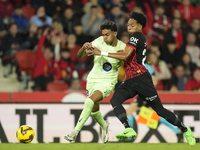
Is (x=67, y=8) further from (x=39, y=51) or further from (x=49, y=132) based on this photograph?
(x=49, y=132)

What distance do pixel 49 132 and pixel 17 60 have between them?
2.59 meters

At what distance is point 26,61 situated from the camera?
9562 millimetres

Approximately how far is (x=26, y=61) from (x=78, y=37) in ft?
5.44

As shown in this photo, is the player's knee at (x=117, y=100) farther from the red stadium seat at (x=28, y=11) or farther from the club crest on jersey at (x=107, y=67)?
the red stadium seat at (x=28, y=11)

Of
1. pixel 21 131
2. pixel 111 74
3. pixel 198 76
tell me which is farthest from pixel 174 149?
pixel 198 76

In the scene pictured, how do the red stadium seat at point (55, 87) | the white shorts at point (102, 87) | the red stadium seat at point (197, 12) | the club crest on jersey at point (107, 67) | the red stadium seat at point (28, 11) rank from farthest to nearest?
the red stadium seat at point (197, 12)
the red stadium seat at point (28, 11)
the red stadium seat at point (55, 87)
the club crest on jersey at point (107, 67)
the white shorts at point (102, 87)

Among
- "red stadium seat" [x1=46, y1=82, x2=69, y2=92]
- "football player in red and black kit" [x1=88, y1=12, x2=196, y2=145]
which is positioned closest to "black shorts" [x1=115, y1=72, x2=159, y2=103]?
"football player in red and black kit" [x1=88, y1=12, x2=196, y2=145]

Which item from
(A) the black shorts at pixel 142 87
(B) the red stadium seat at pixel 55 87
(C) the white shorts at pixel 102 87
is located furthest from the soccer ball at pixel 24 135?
(B) the red stadium seat at pixel 55 87

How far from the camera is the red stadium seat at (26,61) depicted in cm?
955

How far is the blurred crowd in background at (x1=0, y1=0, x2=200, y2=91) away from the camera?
9.58 meters

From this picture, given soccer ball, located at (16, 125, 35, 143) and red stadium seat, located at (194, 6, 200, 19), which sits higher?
red stadium seat, located at (194, 6, 200, 19)

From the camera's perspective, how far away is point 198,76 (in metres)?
9.74

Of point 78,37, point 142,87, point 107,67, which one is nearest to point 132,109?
point 107,67

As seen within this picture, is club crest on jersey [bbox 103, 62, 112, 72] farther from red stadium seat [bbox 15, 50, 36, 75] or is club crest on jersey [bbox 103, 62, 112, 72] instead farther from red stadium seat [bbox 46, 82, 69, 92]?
red stadium seat [bbox 15, 50, 36, 75]
